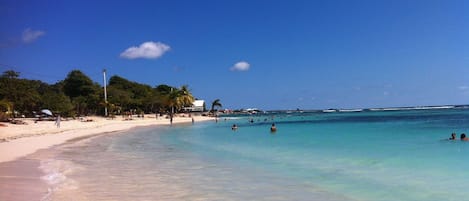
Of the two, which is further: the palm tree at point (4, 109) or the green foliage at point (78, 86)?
the green foliage at point (78, 86)

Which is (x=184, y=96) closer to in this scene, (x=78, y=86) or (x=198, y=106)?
(x=78, y=86)

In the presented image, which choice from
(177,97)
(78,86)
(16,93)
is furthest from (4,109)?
(78,86)

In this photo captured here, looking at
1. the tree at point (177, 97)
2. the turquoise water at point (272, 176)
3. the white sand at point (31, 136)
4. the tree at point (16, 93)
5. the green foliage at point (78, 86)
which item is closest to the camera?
the turquoise water at point (272, 176)

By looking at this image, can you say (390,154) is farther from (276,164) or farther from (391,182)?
(391,182)

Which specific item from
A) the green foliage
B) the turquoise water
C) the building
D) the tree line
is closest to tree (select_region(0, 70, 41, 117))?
the tree line

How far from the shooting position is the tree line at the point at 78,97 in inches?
1720

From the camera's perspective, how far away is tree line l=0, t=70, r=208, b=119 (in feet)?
143

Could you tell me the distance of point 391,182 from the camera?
9773mm

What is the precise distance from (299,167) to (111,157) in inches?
270

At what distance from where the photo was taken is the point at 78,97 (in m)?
70.6

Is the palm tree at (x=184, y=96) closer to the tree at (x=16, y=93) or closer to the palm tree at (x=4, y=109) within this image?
the tree at (x=16, y=93)

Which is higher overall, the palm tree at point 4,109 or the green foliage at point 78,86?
the green foliage at point 78,86

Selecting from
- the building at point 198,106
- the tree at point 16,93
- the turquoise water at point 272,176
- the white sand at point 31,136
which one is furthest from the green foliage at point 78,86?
the turquoise water at point 272,176

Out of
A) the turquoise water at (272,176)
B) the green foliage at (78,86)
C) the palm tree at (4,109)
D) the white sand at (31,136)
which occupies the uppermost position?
the green foliage at (78,86)
